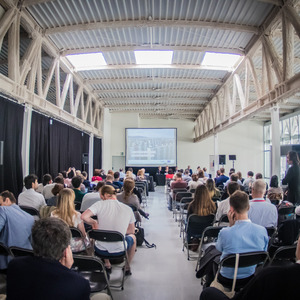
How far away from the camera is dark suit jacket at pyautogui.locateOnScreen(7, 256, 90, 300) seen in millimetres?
1281

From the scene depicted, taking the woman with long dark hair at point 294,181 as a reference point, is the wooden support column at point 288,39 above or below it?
above

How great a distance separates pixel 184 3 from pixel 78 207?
4.94m

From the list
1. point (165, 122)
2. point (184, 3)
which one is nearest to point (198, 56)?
point (184, 3)

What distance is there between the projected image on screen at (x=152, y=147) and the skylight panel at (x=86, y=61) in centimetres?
785

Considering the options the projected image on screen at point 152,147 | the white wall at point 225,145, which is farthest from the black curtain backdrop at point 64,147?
the white wall at point 225,145

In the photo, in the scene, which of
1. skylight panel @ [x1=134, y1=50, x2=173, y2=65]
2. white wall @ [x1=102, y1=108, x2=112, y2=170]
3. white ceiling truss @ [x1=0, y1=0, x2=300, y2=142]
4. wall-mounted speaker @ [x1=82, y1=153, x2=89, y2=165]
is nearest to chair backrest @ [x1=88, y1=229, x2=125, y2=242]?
white ceiling truss @ [x1=0, y1=0, x2=300, y2=142]

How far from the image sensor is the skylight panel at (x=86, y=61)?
8.62m

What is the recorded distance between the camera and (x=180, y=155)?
2002 centimetres

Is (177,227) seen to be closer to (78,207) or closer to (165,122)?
(78,207)

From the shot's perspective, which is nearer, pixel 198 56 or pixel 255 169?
pixel 198 56

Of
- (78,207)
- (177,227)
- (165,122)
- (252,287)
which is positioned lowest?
(177,227)

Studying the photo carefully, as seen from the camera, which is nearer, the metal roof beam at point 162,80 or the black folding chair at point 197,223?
the black folding chair at point 197,223

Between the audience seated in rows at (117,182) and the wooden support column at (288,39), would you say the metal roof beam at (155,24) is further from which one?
the audience seated in rows at (117,182)

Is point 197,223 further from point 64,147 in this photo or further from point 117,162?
point 117,162
